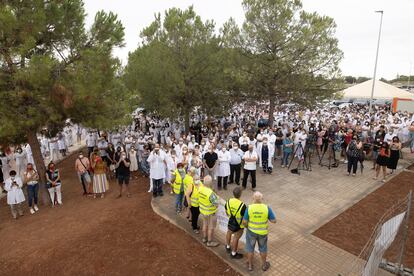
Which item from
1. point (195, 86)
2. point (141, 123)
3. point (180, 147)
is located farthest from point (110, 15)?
point (141, 123)

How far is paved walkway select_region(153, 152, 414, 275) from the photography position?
221 inches

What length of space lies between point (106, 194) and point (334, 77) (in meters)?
12.7

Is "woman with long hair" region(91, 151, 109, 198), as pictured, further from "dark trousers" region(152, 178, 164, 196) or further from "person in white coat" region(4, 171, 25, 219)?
"person in white coat" region(4, 171, 25, 219)

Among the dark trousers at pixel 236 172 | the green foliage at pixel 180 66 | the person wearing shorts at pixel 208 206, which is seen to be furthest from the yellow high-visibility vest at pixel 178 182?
the green foliage at pixel 180 66

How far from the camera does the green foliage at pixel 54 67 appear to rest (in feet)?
23.4

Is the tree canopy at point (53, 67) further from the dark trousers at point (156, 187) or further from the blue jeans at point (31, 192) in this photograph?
the dark trousers at point (156, 187)

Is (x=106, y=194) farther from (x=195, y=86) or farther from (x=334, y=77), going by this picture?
(x=334, y=77)

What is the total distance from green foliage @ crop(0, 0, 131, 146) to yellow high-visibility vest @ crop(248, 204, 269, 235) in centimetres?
550

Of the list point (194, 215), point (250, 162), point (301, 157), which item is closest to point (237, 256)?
point (194, 215)

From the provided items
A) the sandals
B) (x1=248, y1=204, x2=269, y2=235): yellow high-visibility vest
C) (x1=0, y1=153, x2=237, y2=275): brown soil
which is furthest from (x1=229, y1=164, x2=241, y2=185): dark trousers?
(x1=248, y1=204, x2=269, y2=235): yellow high-visibility vest

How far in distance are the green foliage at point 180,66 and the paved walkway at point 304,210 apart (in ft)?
20.3

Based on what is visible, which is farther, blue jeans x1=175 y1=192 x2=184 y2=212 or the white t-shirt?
the white t-shirt

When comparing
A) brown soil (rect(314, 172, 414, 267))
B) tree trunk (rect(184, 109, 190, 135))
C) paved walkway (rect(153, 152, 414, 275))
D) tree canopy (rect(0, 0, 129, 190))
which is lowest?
brown soil (rect(314, 172, 414, 267))

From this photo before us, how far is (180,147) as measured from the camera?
11.1m
